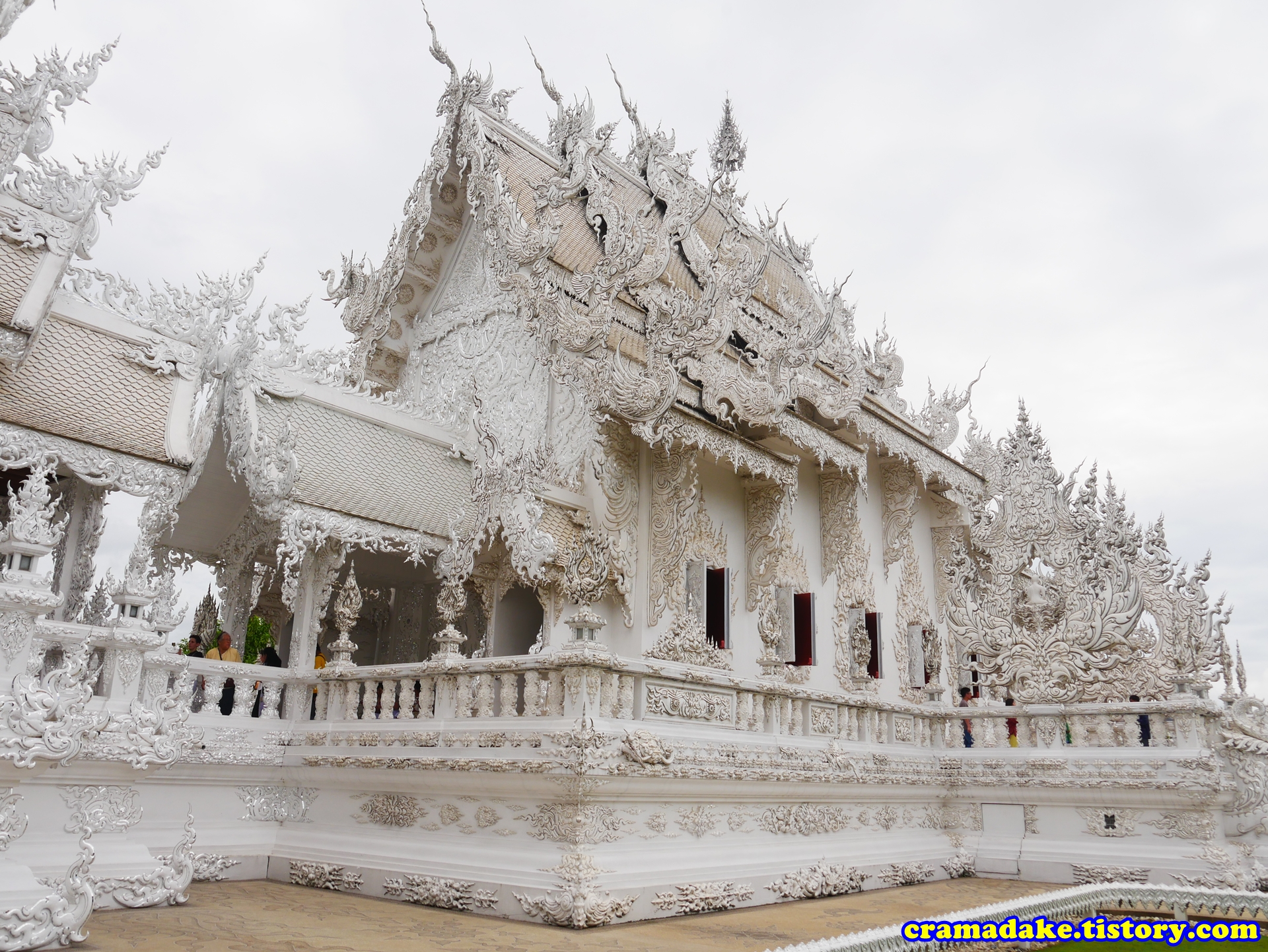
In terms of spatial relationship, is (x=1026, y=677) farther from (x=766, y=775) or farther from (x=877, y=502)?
(x=877, y=502)

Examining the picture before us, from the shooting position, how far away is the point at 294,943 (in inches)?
179

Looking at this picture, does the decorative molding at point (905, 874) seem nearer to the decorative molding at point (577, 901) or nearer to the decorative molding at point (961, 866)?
the decorative molding at point (961, 866)

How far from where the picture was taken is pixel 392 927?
16.8ft

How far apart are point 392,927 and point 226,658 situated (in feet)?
10.1

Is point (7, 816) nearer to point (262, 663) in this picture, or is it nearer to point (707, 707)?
point (707, 707)

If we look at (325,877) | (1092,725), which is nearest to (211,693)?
(325,877)

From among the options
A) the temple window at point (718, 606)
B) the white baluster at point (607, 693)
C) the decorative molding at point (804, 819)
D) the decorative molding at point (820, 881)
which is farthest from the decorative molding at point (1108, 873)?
the white baluster at point (607, 693)

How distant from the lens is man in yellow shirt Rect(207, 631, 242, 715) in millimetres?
7238

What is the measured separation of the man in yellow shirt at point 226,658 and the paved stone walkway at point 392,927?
1.28m

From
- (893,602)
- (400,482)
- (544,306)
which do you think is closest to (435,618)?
(400,482)

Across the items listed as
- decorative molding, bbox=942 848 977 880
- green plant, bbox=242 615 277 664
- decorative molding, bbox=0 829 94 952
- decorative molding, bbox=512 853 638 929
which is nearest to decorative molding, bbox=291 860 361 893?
decorative molding, bbox=512 853 638 929

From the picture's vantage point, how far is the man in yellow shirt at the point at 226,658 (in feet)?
23.7

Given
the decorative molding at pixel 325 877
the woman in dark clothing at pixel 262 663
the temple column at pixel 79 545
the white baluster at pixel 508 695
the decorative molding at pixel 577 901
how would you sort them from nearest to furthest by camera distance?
the decorative molding at pixel 577 901
the white baluster at pixel 508 695
the decorative molding at pixel 325 877
the temple column at pixel 79 545
the woman in dark clothing at pixel 262 663

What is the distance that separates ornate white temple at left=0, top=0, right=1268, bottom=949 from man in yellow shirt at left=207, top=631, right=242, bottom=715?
0.18 metres
